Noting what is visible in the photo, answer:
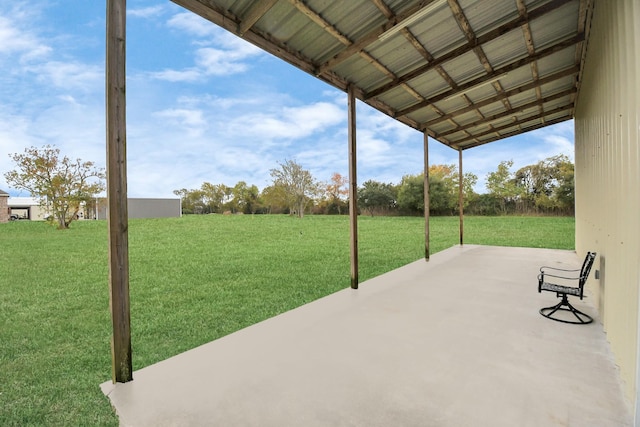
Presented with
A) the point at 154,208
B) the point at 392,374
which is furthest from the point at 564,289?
the point at 154,208

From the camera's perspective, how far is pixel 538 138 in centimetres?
2398

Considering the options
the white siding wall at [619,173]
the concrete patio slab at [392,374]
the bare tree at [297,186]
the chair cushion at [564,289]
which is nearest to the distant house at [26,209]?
the bare tree at [297,186]

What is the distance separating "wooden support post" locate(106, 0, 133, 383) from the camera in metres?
1.94

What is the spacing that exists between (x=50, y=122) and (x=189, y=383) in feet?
40.2

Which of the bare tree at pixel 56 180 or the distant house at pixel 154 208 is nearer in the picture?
the bare tree at pixel 56 180

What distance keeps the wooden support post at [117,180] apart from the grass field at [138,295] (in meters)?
0.42

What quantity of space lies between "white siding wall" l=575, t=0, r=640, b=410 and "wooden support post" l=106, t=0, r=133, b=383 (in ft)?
10.2

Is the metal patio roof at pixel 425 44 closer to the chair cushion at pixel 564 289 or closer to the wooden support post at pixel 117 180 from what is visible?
the wooden support post at pixel 117 180

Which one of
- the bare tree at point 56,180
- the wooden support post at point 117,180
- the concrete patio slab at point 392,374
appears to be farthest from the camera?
the bare tree at point 56,180

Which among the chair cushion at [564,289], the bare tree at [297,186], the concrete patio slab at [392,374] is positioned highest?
the bare tree at [297,186]

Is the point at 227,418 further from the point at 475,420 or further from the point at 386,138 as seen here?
the point at 386,138

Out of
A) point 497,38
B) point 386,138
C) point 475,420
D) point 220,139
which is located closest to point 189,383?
point 475,420

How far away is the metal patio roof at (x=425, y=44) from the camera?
2898 millimetres

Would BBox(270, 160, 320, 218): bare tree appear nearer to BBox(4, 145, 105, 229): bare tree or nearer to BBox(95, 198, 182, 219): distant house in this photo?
BBox(95, 198, 182, 219): distant house
